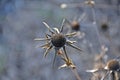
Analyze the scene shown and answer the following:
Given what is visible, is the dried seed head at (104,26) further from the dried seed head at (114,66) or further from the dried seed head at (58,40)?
the dried seed head at (58,40)

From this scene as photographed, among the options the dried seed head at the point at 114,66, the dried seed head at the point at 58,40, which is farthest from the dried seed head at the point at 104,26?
the dried seed head at the point at 58,40

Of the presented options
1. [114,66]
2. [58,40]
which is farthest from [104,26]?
[58,40]

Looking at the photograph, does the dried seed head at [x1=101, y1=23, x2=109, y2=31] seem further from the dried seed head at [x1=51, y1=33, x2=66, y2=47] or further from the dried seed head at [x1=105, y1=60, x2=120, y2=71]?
the dried seed head at [x1=51, y1=33, x2=66, y2=47]

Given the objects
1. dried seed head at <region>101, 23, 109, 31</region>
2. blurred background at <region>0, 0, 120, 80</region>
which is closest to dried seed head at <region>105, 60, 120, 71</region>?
dried seed head at <region>101, 23, 109, 31</region>

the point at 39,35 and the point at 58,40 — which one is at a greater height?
the point at 58,40

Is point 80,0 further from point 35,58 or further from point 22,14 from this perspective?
point 35,58

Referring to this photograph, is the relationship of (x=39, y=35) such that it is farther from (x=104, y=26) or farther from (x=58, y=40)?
(x=58, y=40)
